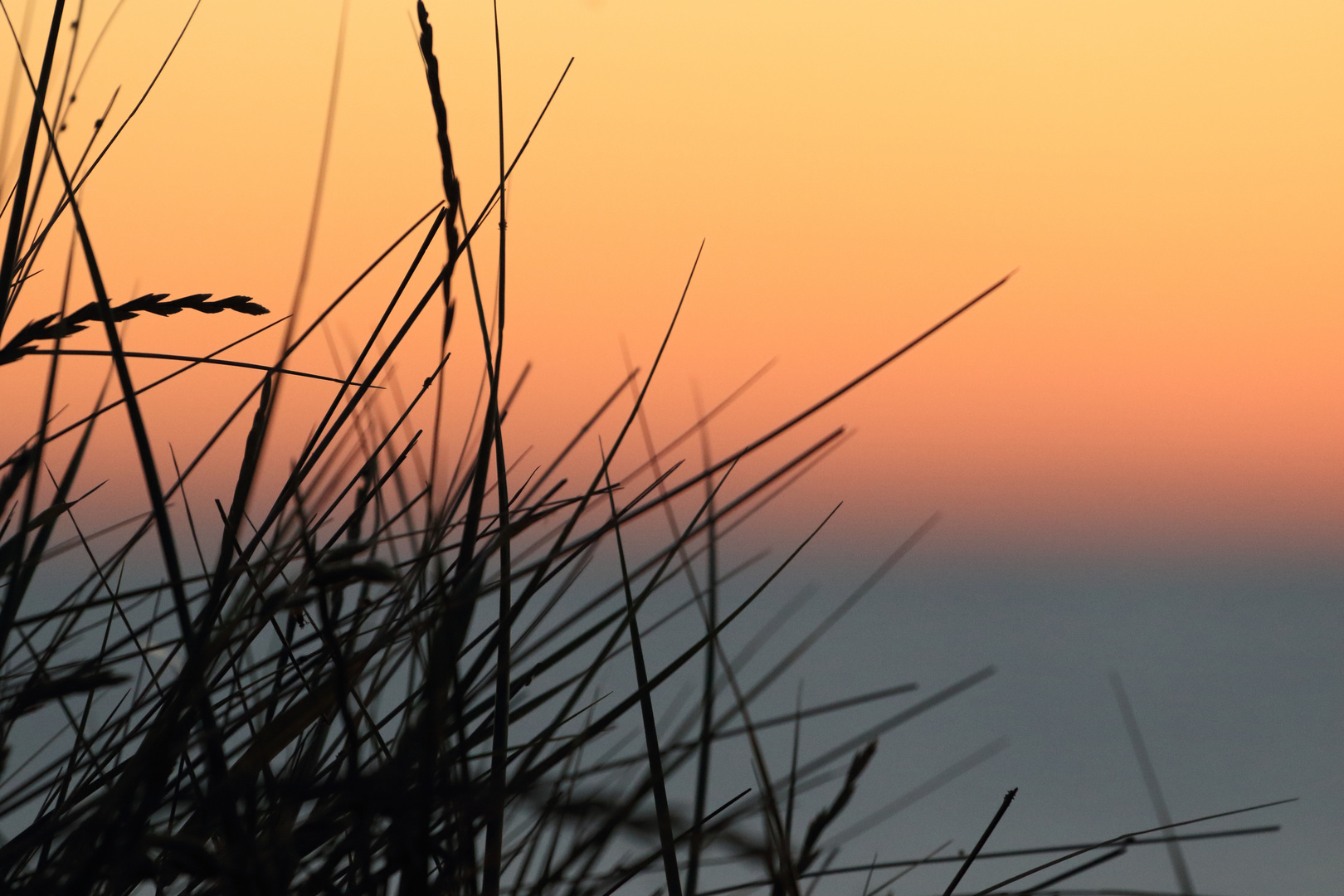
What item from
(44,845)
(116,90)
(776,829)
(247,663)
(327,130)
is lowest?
(776,829)

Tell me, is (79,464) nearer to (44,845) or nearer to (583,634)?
(44,845)

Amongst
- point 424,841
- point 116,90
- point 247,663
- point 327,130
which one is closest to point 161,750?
point 424,841

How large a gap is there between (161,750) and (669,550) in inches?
11.1

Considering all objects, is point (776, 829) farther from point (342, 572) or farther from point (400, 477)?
point (400, 477)

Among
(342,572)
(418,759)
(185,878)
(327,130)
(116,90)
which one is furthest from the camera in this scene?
(116,90)

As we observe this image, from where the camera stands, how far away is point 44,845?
62 centimetres

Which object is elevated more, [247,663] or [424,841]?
[247,663]

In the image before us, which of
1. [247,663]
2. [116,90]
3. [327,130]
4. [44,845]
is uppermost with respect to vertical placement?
[116,90]

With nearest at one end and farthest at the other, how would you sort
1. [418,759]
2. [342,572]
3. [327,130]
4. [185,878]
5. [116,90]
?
[342,572] < [418,759] < [185,878] < [327,130] < [116,90]

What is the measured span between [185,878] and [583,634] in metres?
0.27

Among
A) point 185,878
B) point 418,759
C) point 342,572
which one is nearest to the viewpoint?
point 342,572

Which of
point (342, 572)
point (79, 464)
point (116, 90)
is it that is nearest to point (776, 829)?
point (342, 572)

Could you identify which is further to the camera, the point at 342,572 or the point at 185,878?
the point at 185,878

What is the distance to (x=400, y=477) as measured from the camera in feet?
2.85
